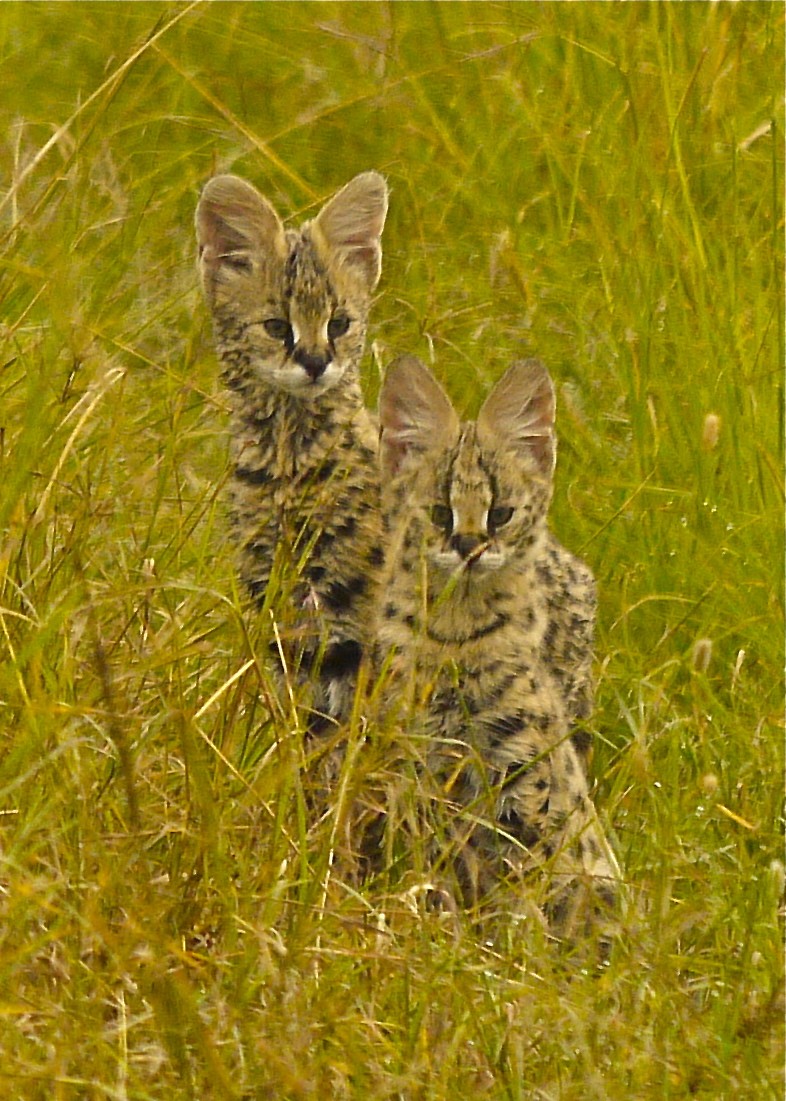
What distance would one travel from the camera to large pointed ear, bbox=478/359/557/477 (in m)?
3.88

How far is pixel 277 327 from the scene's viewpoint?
13.6 feet

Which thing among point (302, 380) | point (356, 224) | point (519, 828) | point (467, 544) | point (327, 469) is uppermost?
point (356, 224)

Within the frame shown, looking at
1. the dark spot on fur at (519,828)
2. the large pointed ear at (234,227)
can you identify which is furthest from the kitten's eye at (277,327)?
the dark spot on fur at (519,828)

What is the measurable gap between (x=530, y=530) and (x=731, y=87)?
213cm

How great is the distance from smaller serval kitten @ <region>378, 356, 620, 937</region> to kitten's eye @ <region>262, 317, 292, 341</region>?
35 cm

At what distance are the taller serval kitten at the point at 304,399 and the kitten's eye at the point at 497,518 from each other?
1.60 ft

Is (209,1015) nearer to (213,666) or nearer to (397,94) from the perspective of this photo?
(213,666)

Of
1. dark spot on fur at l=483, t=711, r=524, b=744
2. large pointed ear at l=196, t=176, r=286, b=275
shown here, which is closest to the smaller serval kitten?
dark spot on fur at l=483, t=711, r=524, b=744

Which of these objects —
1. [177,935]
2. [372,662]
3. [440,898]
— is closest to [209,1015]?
[177,935]

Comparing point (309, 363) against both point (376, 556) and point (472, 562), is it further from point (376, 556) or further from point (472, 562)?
point (472, 562)

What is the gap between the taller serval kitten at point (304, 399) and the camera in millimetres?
4141

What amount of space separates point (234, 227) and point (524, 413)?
792 millimetres

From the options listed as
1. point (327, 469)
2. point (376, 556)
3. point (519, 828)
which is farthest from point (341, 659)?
point (519, 828)

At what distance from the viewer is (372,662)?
13.2 feet
